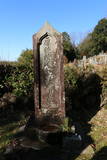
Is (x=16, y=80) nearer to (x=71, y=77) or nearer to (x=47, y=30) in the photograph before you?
(x=71, y=77)

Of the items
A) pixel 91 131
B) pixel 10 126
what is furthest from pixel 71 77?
pixel 10 126

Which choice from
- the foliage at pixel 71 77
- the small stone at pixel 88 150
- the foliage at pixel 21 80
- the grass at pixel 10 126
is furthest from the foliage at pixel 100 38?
the small stone at pixel 88 150

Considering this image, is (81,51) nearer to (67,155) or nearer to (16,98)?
(16,98)

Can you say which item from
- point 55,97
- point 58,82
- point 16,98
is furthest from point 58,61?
point 16,98

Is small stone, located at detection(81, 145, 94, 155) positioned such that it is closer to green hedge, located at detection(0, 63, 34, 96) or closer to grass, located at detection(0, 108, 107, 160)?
grass, located at detection(0, 108, 107, 160)

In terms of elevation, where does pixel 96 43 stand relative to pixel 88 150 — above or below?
above

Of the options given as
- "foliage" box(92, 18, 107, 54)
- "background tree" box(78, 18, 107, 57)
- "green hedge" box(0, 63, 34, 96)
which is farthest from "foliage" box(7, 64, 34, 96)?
"foliage" box(92, 18, 107, 54)

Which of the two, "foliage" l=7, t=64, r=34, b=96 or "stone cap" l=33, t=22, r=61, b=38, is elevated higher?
"stone cap" l=33, t=22, r=61, b=38

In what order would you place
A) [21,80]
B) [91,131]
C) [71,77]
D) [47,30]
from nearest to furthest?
[47,30]
[91,131]
[21,80]
[71,77]

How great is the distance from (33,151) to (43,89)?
7.56 ft

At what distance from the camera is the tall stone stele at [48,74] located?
7.19 metres

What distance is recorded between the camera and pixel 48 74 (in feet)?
24.0

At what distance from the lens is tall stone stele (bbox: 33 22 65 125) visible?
7188 millimetres

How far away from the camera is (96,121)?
8.59 m
